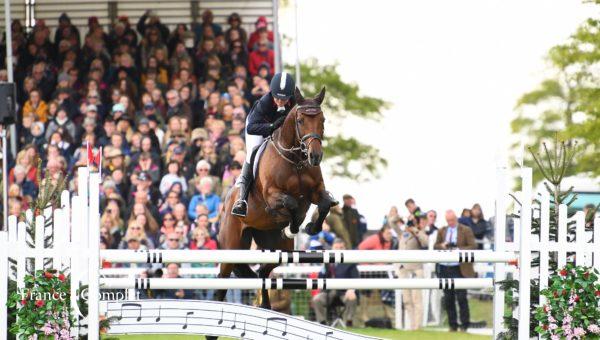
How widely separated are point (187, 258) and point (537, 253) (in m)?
2.51

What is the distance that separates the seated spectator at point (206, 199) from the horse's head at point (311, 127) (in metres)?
6.76

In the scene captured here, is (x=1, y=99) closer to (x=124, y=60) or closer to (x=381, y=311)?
(x=124, y=60)

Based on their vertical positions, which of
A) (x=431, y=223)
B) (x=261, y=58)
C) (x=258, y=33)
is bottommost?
(x=431, y=223)

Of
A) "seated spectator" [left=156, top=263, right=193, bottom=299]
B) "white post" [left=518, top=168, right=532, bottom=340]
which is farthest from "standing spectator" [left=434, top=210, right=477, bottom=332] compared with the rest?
"white post" [left=518, top=168, right=532, bottom=340]

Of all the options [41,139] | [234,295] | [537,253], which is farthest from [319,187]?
[41,139]

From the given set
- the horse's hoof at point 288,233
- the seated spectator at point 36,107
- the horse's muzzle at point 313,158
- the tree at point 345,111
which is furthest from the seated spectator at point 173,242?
the tree at point 345,111

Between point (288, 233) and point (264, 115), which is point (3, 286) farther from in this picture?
point (264, 115)

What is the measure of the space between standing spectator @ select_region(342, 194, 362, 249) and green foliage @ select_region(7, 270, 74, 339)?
31.6 feet

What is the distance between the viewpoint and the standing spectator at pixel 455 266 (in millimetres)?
15336

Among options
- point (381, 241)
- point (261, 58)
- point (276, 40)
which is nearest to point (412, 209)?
point (381, 241)

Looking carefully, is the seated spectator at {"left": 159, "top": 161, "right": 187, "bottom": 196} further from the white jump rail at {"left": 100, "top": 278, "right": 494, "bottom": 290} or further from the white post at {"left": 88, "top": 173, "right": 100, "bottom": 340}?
the white post at {"left": 88, "top": 173, "right": 100, "bottom": 340}

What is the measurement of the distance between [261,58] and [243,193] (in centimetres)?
944

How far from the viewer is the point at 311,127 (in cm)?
973

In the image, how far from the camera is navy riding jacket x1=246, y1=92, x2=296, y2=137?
35.4 ft
